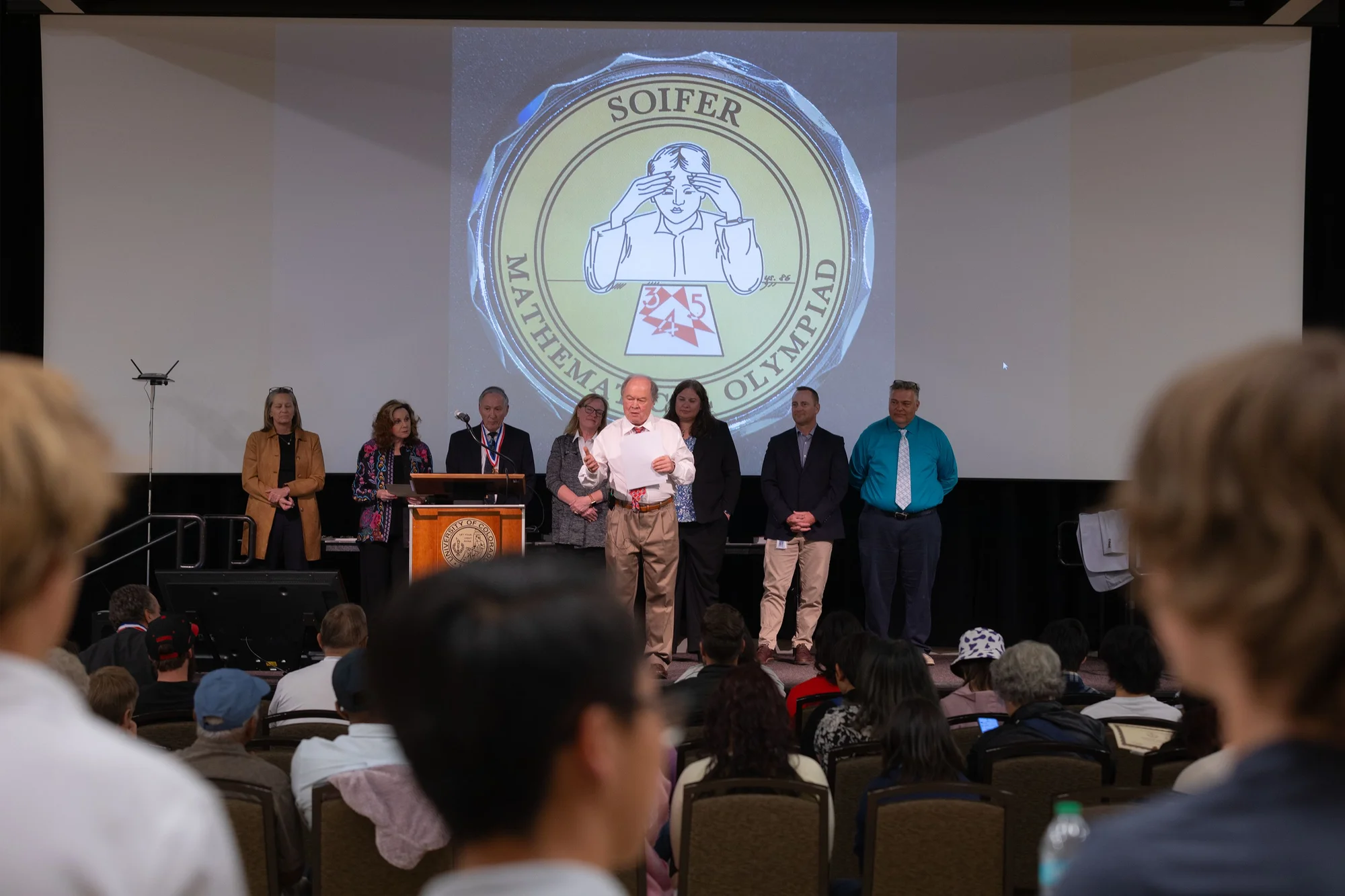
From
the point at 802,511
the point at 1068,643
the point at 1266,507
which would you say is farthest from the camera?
the point at 802,511

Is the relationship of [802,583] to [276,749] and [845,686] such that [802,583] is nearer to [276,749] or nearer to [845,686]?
[845,686]

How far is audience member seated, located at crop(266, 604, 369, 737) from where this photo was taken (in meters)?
3.96

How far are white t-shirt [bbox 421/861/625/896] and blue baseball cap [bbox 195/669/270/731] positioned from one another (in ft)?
7.64

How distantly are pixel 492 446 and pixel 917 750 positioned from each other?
4.43 m

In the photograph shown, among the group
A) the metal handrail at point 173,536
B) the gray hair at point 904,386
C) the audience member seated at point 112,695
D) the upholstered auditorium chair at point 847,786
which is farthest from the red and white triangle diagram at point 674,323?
the audience member seated at point 112,695

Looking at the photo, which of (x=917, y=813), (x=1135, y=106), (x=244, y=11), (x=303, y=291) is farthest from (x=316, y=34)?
(x=917, y=813)

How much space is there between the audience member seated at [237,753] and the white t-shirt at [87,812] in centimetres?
206

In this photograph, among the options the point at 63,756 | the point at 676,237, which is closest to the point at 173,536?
the point at 676,237

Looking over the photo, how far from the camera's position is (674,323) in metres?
7.35

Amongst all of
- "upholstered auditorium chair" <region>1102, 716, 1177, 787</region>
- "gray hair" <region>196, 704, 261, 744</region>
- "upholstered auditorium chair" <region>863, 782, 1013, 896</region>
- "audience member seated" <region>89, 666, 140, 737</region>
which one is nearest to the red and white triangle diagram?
"upholstered auditorium chair" <region>1102, 716, 1177, 787</region>

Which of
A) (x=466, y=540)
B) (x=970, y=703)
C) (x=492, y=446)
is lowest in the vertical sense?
(x=970, y=703)

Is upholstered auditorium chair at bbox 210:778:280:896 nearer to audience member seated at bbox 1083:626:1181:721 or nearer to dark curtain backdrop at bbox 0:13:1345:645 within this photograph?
audience member seated at bbox 1083:626:1181:721

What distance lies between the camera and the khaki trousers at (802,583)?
266 inches

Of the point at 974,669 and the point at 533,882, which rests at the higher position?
the point at 533,882
